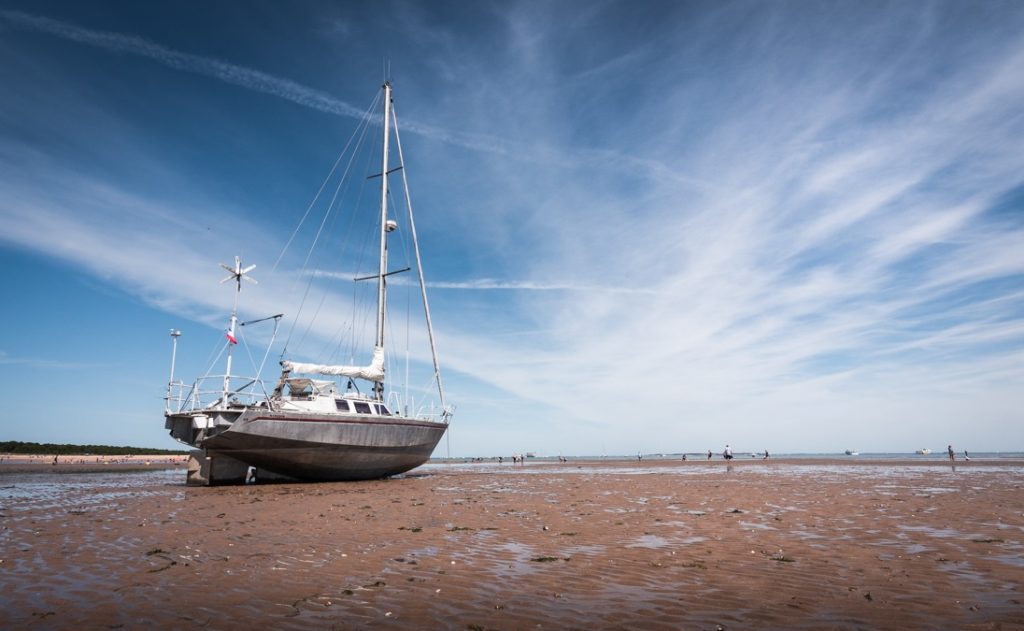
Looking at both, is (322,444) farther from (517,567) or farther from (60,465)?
(60,465)

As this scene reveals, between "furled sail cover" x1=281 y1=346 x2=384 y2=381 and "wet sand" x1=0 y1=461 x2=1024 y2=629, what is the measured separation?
11592mm

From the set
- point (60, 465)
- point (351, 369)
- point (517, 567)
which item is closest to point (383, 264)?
point (351, 369)

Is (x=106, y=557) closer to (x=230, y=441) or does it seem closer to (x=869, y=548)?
(x=869, y=548)

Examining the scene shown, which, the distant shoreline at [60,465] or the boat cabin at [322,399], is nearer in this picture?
the boat cabin at [322,399]

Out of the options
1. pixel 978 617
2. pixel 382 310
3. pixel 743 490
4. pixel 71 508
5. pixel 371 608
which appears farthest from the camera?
pixel 382 310

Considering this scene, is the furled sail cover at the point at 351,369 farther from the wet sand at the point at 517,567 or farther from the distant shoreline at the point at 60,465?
the distant shoreline at the point at 60,465

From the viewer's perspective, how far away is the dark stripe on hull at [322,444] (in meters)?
22.0

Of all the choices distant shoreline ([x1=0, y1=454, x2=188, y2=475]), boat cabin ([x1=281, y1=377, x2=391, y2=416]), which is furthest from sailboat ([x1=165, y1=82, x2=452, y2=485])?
distant shoreline ([x1=0, y1=454, x2=188, y2=475])

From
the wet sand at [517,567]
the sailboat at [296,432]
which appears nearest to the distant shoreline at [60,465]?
the sailboat at [296,432]

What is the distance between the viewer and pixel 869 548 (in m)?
9.10

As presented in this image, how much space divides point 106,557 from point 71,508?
378 inches

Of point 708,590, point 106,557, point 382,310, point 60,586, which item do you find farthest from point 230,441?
point 708,590

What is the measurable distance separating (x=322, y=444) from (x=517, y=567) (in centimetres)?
1808

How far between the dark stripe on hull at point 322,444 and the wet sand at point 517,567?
6635 millimetres
